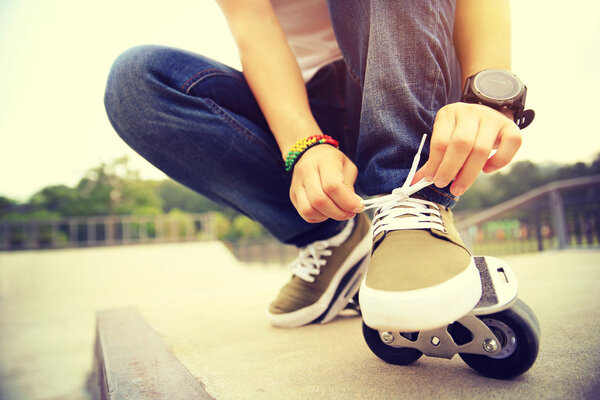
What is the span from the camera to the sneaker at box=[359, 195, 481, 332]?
0.47 meters

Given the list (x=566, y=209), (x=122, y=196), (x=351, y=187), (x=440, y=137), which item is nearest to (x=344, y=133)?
(x=351, y=187)

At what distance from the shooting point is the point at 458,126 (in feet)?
1.66

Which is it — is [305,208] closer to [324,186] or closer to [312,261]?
[324,186]

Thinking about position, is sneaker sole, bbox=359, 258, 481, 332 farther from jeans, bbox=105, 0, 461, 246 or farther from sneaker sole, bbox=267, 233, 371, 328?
sneaker sole, bbox=267, 233, 371, 328

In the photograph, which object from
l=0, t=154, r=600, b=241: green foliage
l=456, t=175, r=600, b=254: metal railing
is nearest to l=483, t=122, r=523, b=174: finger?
l=456, t=175, r=600, b=254: metal railing

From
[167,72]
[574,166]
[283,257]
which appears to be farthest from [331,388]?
[574,166]

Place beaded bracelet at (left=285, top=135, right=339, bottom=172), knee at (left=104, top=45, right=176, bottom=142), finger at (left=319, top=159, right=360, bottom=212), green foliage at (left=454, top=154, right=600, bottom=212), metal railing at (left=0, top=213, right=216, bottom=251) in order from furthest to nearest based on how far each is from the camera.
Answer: green foliage at (left=454, top=154, right=600, bottom=212), metal railing at (left=0, top=213, right=216, bottom=251), knee at (left=104, top=45, right=176, bottom=142), beaded bracelet at (left=285, top=135, right=339, bottom=172), finger at (left=319, top=159, right=360, bottom=212)

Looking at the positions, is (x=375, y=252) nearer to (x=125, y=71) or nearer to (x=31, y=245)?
(x=125, y=71)

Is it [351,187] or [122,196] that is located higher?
[351,187]

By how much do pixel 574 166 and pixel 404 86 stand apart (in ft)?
116

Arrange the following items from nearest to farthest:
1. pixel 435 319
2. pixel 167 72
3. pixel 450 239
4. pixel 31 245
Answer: pixel 435 319 < pixel 450 239 < pixel 167 72 < pixel 31 245

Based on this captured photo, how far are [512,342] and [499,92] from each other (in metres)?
0.40

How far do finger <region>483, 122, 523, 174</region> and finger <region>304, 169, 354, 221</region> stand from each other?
0.23m

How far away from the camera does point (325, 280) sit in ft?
3.21
